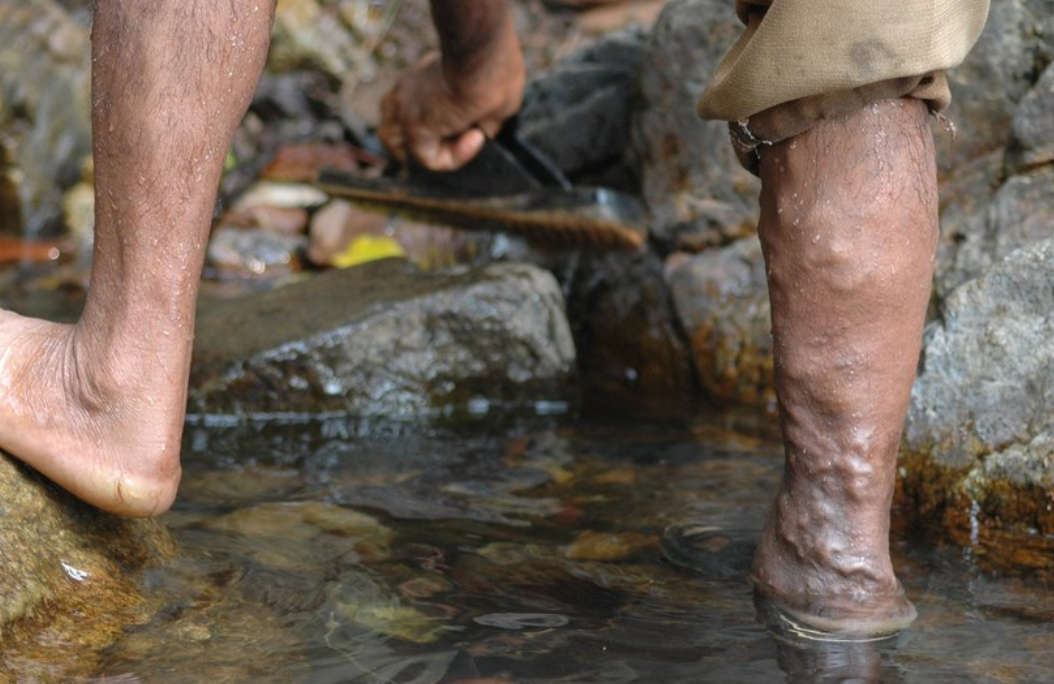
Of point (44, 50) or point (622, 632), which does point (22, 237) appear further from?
point (622, 632)

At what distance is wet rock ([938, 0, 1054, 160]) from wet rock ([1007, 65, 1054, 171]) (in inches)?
5.4

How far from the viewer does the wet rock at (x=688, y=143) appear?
4.14 m

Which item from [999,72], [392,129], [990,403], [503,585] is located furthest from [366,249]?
[503,585]

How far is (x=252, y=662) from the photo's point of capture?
1.87 metres

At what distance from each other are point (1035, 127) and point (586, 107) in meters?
1.87

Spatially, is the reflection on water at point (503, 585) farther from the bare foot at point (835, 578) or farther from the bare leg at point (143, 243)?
the bare leg at point (143, 243)

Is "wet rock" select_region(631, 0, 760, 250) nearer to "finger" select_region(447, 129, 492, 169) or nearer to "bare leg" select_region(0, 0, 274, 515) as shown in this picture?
"finger" select_region(447, 129, 492, 169)

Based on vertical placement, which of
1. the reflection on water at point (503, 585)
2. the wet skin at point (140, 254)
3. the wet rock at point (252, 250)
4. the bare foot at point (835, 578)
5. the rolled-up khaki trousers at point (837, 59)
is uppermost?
the rolled-up khaki trousers at point (837, 59)

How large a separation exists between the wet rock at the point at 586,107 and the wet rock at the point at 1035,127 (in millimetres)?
1444

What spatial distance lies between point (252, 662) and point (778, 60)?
1179mm

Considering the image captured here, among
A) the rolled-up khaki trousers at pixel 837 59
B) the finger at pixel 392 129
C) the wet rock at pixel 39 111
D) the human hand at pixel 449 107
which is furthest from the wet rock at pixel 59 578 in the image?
the wet rock at pixel 39 111

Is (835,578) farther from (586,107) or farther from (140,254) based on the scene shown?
(586,107)

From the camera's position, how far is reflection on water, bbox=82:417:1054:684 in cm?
189

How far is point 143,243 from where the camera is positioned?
1.86 m
